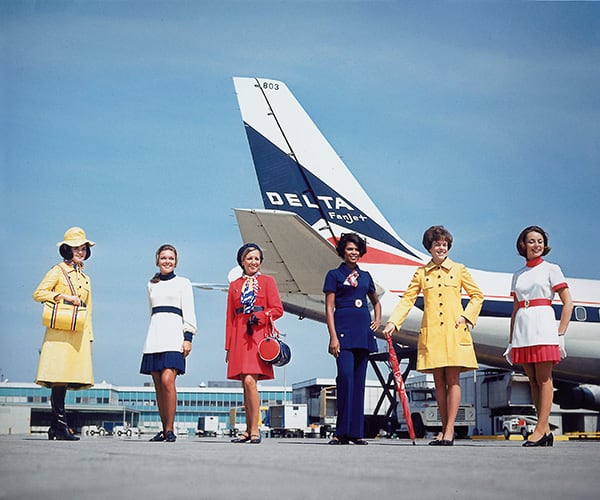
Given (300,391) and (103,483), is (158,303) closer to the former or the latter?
(103,483)

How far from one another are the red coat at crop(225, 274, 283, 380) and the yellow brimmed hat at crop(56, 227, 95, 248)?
138cm

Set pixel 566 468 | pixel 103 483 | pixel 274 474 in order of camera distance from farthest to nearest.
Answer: pixel 566 468 < pixel 274 474 < pixel 103 483

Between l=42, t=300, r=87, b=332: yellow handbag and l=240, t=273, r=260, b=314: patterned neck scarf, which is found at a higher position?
l=240, t=273, r=260, b=314: patterned neck scarf

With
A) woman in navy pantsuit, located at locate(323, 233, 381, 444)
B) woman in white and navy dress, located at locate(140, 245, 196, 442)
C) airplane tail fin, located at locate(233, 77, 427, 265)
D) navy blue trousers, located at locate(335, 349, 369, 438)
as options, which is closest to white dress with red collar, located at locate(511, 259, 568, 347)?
woman in navy pantsuit, located at locate(323, 233, 381, 444)

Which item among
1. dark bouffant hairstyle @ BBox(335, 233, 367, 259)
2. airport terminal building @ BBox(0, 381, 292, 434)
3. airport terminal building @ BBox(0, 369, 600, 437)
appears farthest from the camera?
airport terminal building @ BBox(0, 381, 292, 434)

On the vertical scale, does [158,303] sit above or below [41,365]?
above

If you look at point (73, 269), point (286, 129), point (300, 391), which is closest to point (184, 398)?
point (300, 391)

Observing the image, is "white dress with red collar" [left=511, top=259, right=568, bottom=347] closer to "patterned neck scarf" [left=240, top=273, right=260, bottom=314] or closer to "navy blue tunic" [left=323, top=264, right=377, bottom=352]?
"navy blue tunic" [left=323, top=264, right=377, bottom=352]

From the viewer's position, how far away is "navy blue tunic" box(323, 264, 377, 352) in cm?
731

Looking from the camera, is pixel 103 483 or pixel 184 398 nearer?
pixel 103 483

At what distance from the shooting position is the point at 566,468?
12.4 feet

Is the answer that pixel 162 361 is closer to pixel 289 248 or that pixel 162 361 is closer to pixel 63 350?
pixel 63 350

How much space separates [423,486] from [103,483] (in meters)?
1.02

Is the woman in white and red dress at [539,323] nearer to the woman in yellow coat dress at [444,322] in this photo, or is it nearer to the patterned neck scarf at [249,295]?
the woman in yellow coat dress at [444,322]
